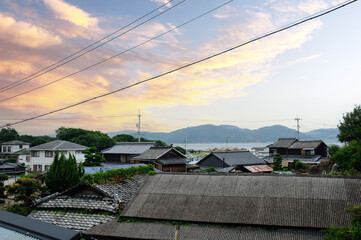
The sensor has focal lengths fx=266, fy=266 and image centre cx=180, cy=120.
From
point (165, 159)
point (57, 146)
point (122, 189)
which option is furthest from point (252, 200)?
point (57, 146)

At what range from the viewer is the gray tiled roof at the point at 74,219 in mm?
15312

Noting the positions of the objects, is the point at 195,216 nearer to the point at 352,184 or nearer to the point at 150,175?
the point at 150,175

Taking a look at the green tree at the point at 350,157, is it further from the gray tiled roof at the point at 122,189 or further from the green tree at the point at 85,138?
the green tree at the point at 85,138

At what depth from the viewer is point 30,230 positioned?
24.4 feet

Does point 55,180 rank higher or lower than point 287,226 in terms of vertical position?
higher

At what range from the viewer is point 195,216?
1480 cm

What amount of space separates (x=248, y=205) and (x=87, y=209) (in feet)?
32.0

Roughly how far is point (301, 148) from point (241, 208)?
161 ft

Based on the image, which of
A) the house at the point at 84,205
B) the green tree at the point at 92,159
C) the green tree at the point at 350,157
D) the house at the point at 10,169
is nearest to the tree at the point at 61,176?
the house at the point at 84,205

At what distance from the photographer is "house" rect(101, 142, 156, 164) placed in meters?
54.4

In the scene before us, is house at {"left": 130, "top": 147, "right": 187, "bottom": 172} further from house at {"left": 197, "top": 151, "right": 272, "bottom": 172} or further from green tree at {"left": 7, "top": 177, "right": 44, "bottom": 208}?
green tree at {"left": 7, "top": 177, "right": 44, "bottom": 208}

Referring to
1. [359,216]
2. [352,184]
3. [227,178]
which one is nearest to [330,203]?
[352,184]

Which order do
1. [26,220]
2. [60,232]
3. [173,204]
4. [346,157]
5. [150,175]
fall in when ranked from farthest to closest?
[346,157] < [150,175] < [173,204] < [26,220] < [60,232]

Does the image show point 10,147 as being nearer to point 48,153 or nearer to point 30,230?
point 48,153
